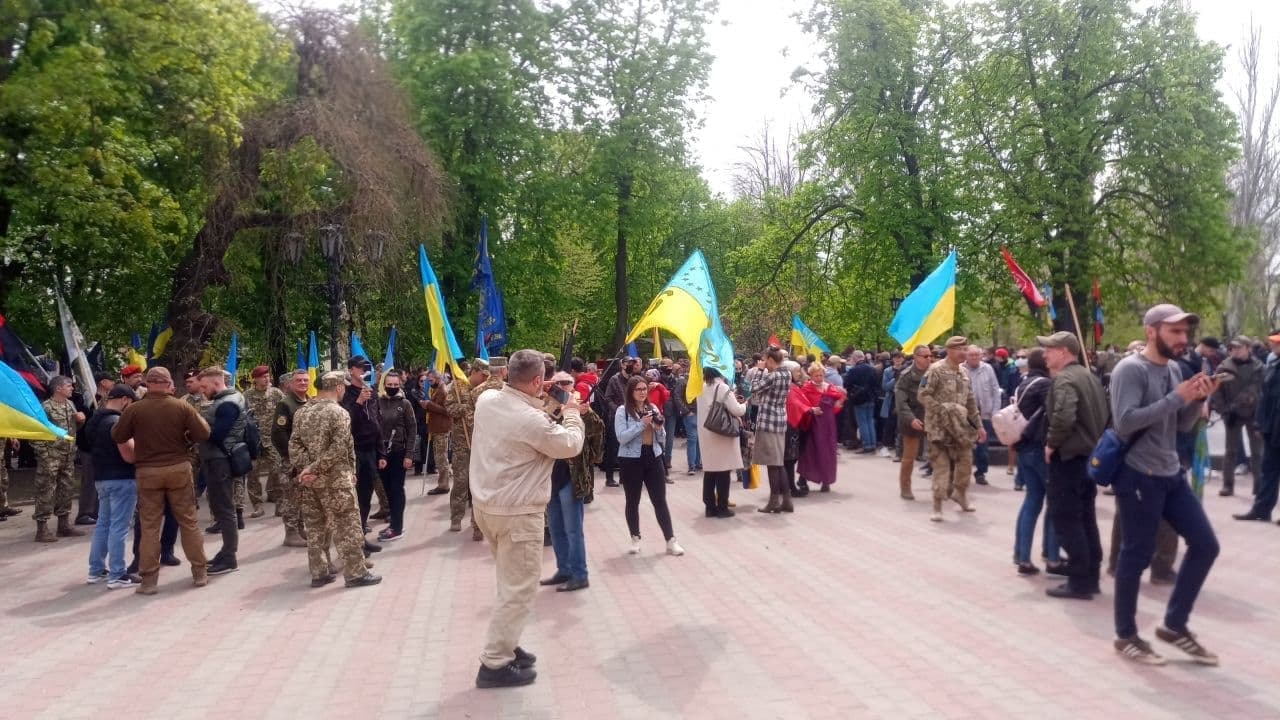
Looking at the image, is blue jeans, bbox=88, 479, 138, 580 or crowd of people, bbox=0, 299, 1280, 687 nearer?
crowd of people, bbox=0, 299, 1280, 687

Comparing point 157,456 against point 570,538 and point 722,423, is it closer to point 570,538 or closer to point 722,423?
point 570,538

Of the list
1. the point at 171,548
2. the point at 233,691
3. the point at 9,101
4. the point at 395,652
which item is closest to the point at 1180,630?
the point at 395,652

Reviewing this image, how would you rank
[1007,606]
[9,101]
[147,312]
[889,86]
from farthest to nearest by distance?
[889,86] → [147,312] → [9,101] → [1007,606]

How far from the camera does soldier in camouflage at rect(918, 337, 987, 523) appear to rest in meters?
10.3

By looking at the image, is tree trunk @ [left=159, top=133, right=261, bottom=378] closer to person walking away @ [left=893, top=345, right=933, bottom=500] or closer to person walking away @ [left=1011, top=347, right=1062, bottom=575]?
person walking away @ [left=893, top=345, right=933, bottom=500]

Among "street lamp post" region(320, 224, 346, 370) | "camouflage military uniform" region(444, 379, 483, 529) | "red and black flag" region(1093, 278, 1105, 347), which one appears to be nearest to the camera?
"camouflage military uniform" region(444, 379, 483, 529)

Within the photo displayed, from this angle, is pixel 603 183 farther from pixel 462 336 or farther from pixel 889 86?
pixel 889 86

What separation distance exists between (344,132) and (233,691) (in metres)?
14.6

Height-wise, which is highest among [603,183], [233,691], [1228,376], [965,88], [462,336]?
[965,88]

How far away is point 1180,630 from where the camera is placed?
5504 millimetres

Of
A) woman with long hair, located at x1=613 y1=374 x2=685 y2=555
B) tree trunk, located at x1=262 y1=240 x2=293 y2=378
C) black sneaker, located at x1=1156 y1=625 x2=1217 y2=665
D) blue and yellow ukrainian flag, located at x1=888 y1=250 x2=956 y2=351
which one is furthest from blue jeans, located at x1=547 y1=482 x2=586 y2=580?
tree trunk, located at x1=262 y1=240 x2=293 y2=378

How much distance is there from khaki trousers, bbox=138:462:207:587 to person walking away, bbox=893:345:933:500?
791cm

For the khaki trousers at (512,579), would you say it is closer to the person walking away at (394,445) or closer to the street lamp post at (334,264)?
the person walking away at (394,445)

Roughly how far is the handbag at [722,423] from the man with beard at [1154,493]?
17.4ft
